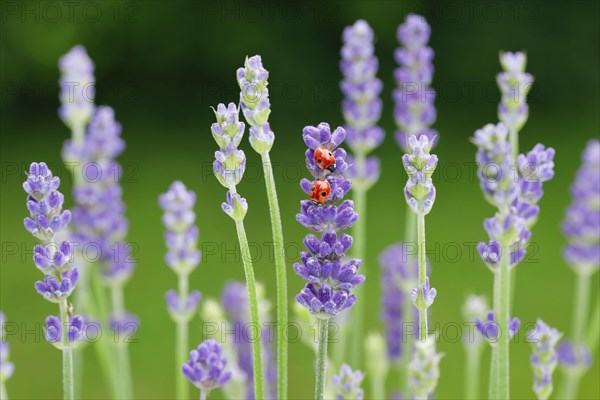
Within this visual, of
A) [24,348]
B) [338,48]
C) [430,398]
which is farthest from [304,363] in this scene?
[338,48]

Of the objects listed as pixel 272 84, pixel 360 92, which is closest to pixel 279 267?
pixel 360 92

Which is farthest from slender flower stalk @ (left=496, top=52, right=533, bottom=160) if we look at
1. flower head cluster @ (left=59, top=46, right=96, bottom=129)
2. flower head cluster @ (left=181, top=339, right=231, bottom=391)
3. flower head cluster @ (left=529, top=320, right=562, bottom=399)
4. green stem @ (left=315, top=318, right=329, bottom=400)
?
flower head cluster @ (left=59, top=46, right=96, bottom=129)

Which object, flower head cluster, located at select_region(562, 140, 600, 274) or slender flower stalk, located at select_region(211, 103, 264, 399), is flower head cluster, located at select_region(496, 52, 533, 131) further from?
flower head cluster, located at select_region(562, 140, 600, 274)

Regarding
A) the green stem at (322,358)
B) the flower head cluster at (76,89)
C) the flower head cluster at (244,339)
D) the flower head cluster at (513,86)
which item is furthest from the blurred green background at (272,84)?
the green stem at (322,358)

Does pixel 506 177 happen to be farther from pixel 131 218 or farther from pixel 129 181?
pixel 129 181

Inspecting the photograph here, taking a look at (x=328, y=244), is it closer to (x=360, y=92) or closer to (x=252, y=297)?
(x=252, y=297)

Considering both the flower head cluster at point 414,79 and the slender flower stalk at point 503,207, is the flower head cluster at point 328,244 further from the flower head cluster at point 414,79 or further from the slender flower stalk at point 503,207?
the flower head cluster at point 414,79
